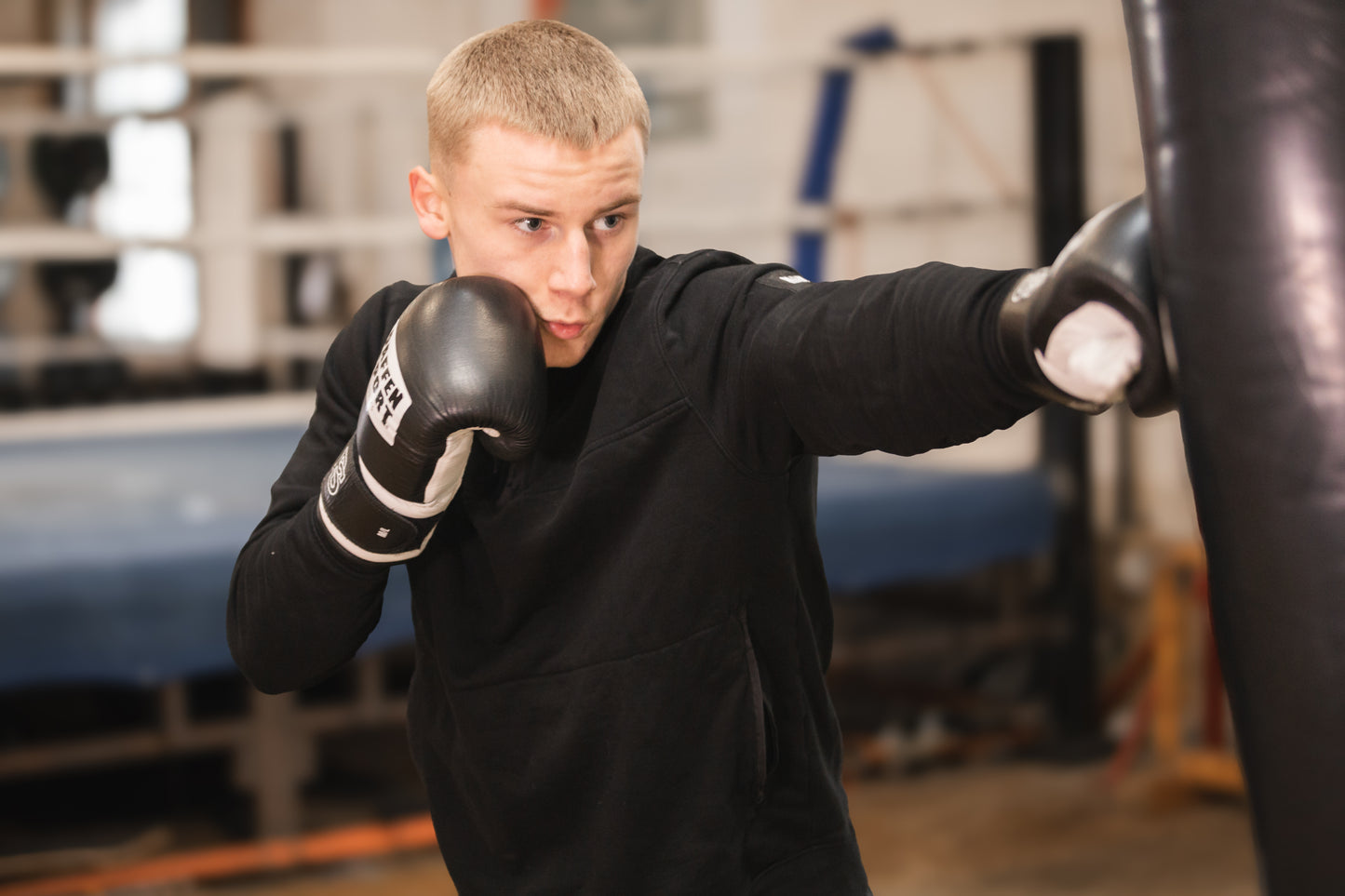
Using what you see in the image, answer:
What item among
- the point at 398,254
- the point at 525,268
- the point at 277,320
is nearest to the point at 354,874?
the point at 525,268

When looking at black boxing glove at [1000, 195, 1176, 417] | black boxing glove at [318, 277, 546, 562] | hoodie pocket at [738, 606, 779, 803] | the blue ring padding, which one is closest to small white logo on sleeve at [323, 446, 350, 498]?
black boxing glove at [318, 277, 546, 562]

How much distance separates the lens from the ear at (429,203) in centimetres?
109

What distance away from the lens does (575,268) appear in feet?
3.21

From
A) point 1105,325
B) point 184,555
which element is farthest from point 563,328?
point 184,555

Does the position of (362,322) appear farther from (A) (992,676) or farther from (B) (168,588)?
(A) (992,676)

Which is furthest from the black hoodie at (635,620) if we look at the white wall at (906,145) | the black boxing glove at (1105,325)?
the white wall at (906,145)

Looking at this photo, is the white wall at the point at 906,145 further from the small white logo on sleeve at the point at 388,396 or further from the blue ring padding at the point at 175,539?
the small white logo on sleeve at the point at 388,396

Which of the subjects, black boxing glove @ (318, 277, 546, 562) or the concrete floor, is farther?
the concrete floor

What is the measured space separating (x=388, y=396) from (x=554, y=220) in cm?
18

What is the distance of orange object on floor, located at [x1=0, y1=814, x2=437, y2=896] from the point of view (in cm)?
256

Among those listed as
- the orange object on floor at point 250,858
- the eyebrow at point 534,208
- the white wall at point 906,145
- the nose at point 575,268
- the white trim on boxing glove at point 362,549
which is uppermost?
the white wall at point 906,145

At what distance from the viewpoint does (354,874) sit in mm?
2775

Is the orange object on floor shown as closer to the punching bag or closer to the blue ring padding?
the blue ring padding

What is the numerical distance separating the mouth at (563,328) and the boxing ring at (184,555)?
1470 mm
